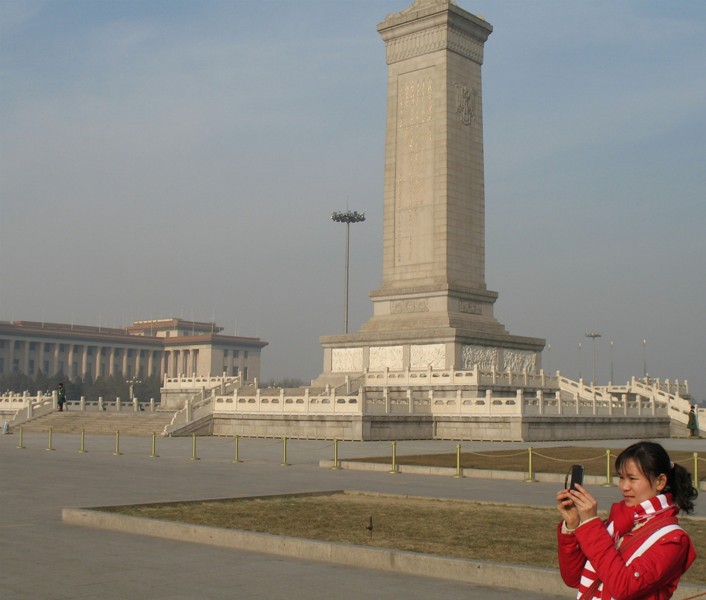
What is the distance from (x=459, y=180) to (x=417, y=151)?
2414 millimetres

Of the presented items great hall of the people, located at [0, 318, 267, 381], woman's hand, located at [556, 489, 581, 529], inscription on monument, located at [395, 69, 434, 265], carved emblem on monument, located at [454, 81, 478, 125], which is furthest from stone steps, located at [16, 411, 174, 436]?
great hall of the people, located at [0, 318, 267, 381]

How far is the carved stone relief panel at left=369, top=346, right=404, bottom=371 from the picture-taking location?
44.5 m

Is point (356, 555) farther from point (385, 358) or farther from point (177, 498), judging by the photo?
point (385, 358)

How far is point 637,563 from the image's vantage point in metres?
4.04

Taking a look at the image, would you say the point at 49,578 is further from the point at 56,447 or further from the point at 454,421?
the point at 454,421

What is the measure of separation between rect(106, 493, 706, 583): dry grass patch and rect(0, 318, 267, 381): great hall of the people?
353 feet

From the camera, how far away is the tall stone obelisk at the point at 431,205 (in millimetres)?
44906

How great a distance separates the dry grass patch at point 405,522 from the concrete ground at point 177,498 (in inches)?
40.6

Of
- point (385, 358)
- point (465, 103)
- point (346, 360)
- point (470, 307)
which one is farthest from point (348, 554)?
point (465, 103)

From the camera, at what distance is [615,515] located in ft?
14.3

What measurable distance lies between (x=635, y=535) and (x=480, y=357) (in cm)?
4019

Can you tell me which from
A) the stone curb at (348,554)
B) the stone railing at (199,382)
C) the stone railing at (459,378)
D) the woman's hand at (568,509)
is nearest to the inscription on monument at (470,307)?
the stone railing at (459,378)

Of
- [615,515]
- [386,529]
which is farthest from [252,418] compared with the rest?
[615,515]

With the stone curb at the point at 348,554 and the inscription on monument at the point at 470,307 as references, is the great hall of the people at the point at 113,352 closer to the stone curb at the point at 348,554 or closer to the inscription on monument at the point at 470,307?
the inscription on monument at the point at 470,307
